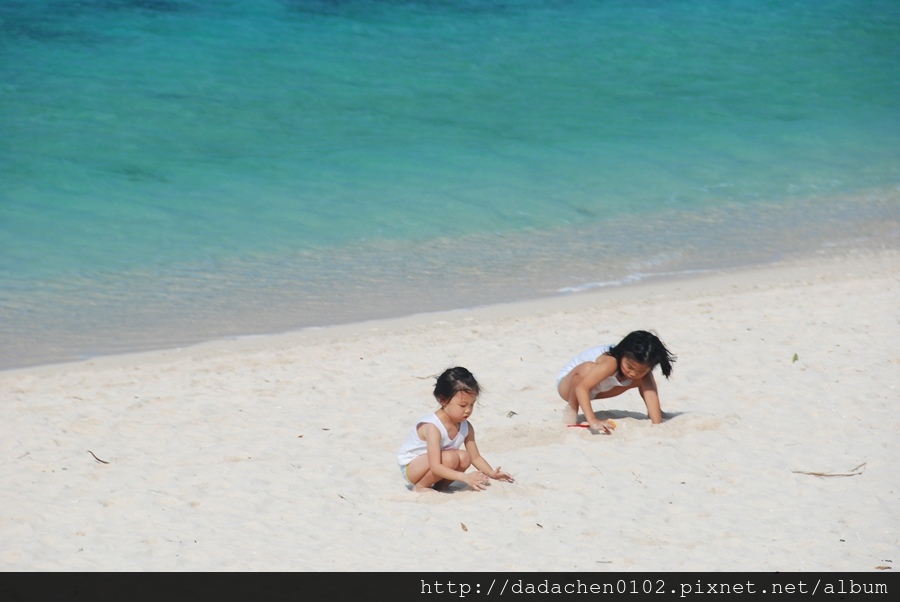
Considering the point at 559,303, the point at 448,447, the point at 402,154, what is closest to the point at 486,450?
the point at 448,447

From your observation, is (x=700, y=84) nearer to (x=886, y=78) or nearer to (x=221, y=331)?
(x=886, y=78)

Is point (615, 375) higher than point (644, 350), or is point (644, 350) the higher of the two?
point (644, 350)

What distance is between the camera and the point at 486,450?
577cm

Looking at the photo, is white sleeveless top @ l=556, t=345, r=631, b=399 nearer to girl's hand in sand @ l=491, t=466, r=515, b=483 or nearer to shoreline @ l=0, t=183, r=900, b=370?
girl's hand in sand @ l=491, t=466, r=515, b=483

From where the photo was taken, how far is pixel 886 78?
18594mm

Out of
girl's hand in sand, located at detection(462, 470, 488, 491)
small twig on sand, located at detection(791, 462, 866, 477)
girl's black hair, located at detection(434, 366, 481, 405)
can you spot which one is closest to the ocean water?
girl's black hair, located at detection(434, 366, 481, 405)

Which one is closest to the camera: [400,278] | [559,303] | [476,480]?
[476,480]

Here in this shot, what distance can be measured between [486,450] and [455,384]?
30.1 inches

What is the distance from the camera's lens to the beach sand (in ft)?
14.6

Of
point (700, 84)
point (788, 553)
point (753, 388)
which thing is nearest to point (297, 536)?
point (788, 553)

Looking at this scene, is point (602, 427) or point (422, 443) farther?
point (602, 427)

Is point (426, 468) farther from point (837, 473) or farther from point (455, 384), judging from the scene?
point (837, 473)

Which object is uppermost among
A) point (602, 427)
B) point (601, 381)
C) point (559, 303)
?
point (601, 381)
